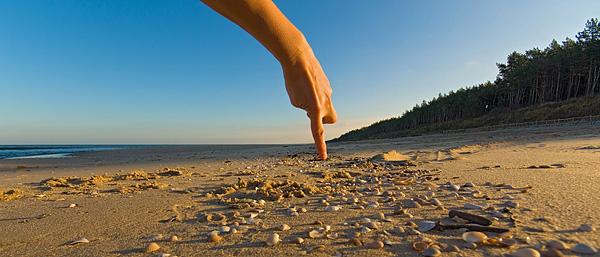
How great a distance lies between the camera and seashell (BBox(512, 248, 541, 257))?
3.95 feet

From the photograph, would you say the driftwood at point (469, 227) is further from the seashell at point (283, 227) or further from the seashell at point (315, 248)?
the seashell at point (283, 227)

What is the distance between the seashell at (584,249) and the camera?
1.22m

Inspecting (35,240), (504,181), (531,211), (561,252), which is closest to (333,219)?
(561,252)

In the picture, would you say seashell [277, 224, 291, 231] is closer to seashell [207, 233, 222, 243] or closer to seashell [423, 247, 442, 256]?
seashell [207, 233, 222, 243]

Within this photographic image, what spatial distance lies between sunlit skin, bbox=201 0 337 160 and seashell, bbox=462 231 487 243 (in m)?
1.10

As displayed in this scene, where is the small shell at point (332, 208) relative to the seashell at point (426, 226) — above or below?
below

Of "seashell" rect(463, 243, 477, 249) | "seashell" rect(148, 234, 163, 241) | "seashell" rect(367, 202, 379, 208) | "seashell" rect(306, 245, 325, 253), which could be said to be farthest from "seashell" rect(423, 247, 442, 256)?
"seashell" rect(148, 234, 163, 241)

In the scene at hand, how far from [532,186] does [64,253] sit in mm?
4048

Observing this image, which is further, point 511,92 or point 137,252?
point 511,92

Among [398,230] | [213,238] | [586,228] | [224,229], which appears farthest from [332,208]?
[586,228]

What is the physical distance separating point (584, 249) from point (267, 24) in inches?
78.8

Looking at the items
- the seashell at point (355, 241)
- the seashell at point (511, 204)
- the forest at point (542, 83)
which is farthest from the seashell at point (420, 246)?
the forest at point (542, 83)

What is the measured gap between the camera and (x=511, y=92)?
41906 mm

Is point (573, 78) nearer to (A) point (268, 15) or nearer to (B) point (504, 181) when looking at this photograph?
(B) point (504, 181)
